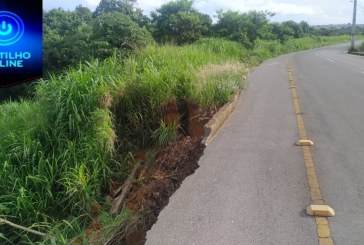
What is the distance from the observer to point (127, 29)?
50.9 ft

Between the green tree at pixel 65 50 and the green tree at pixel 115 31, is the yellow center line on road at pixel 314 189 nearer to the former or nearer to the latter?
the green tree at pixel 115 31

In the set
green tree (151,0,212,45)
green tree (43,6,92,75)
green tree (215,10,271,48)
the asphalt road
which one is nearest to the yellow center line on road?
the asphalt road

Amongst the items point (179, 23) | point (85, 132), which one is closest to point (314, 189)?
point (85, 132)

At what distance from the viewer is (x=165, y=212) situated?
4512mm

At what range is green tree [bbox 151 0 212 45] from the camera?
27984mm

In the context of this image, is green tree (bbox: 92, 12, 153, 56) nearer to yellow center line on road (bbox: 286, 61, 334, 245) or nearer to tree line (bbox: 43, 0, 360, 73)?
tree line (bbox: 43, 0, 360, 73)

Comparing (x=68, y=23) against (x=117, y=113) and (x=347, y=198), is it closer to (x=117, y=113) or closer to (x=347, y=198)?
(x=117, y=113)

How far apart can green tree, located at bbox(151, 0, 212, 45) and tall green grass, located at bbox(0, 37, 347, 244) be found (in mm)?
20098

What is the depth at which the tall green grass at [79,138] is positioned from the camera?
203 inches

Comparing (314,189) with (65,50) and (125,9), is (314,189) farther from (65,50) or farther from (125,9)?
(125,9)

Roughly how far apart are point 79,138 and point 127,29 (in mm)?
10416

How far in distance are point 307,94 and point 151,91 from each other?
632cm

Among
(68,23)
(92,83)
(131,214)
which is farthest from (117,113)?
(68,23)

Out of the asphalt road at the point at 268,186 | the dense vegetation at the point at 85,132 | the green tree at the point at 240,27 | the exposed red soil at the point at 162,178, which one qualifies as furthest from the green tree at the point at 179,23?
the exposed red soil at the point at 162,178
